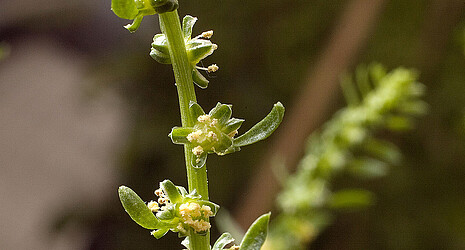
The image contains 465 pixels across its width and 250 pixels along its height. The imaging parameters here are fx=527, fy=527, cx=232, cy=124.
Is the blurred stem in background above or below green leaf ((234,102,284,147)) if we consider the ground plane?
above

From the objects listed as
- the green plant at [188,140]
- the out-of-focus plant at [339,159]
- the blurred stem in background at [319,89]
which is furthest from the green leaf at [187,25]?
the blurred stem in background at [319,89]

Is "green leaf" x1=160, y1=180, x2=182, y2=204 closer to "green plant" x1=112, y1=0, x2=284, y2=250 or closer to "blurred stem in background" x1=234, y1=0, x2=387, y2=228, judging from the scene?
"green plant" x1=112, y1=0, x2=284, y2=250

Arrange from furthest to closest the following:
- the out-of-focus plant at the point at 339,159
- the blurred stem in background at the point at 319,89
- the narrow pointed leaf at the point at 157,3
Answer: the blurred stem in background at the point at 319,89
the out-of-focus plant at the point at 339,159
the narrow pointed leaf at the point at 157,3

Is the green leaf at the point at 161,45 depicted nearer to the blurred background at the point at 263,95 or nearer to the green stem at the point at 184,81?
the green stem at the point at 184,81

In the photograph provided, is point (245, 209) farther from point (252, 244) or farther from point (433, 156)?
point (252, 244)

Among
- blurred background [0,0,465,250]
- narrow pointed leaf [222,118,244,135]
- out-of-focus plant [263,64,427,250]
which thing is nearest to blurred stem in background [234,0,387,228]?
blurred background [0,0,465,250]

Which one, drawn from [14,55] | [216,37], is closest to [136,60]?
[216,37]

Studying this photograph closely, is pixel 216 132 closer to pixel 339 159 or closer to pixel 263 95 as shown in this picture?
pixel 339 159

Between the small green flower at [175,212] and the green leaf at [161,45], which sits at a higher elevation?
the green leaf at [161,45]

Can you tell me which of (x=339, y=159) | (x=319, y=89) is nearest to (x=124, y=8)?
(x=339, y=159)
